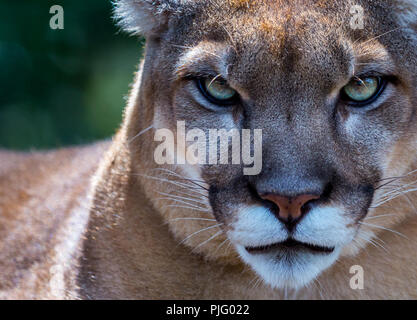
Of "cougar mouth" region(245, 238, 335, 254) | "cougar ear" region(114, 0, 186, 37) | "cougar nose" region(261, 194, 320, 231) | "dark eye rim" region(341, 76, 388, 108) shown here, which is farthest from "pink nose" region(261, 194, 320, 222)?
"cougar ear" region(114, 0, 186, 37)

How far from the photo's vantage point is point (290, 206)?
2.79 metres

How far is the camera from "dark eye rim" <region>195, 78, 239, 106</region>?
10.3 feet

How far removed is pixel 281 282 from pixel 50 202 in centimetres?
223

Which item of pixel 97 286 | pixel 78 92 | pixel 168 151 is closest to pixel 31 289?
pixel 97 286

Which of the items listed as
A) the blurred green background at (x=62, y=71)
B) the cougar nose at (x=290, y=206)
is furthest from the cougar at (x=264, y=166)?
the blurred green background at (x=62, y=71)

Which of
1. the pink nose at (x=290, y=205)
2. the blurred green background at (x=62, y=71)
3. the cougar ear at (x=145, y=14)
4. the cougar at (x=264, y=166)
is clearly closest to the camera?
the pink nose at (x=290, y=205)

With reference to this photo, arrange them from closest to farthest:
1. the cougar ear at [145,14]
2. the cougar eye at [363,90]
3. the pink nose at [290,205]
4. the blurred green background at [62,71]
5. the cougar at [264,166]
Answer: the pink nose at [290,205], the cougar at [264,166], the cougar eye at [363,90], the cougar ear at [145,14], the blurred green background at [62,71]

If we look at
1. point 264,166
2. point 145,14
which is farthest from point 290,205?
point 145,14

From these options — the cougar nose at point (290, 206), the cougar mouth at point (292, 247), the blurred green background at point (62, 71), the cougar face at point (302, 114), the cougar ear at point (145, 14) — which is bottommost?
the cougar mouth at point (292, 247)

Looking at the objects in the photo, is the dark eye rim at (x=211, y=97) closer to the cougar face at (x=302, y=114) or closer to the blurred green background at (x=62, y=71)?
the cougar face at (x=302, y=114)

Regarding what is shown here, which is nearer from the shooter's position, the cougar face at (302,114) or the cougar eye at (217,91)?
the cougar face at (302,114)

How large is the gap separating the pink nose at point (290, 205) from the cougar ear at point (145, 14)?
1.18m

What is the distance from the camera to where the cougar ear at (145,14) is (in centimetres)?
353

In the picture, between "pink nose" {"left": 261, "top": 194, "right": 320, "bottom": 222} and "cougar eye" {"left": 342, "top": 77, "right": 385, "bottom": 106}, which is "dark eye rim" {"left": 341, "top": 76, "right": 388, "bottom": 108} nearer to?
"cougar eye" {"left": 342, "top": 77, "right": 385, "bottom": 106}
